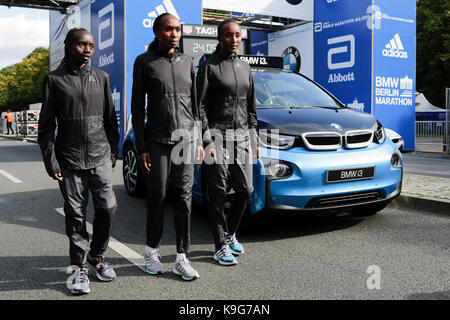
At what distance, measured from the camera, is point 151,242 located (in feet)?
12.2

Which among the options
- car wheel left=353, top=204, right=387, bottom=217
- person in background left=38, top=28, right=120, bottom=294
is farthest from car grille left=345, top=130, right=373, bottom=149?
person in background left=38, top=28, right=120, bottom=294

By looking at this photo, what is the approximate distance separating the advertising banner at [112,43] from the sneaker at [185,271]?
8.71 m

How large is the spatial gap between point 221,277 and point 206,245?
0.94 m

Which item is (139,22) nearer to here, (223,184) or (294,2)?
(294,2)

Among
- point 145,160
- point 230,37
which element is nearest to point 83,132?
point 145,160

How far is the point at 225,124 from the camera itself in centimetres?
392

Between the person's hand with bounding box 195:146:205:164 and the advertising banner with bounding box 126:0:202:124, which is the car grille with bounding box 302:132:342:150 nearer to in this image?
the person's hand with bounding box 195:146:205:164

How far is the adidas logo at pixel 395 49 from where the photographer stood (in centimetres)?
1402

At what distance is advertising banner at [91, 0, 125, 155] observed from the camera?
11875mm

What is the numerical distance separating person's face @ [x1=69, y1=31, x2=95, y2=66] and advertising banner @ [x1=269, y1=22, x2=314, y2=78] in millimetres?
13778

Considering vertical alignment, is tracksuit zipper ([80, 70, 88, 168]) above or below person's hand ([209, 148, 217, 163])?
above

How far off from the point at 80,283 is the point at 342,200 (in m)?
2.43

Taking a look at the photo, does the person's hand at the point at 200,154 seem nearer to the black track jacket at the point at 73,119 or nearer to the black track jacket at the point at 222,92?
the black track jacket at the point at 222,92

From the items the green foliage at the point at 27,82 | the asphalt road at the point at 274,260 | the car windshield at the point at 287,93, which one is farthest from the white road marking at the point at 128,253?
the green foliage at the point at 27,82
